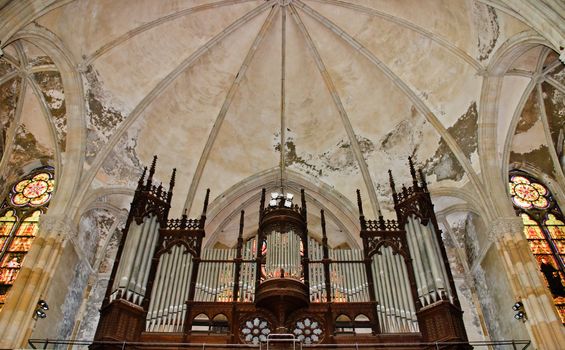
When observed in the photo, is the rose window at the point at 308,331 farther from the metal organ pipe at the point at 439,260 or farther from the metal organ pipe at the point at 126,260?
the metal organ pipe at the point at 126,260

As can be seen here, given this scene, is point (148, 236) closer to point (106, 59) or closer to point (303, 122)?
point (106, 59)

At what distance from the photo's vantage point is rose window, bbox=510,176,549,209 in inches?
582

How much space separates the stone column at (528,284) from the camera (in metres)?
10.5

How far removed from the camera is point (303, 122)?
17.3m

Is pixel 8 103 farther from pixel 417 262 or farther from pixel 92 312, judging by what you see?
pixel 417 262

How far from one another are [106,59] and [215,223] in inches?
243

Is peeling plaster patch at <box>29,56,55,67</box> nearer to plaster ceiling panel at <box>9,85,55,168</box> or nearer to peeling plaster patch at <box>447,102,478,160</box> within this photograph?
plaster ceiling panel at <box>9,85,55,168</box>

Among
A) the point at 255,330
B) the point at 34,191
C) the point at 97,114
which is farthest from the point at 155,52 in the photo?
the point at 255,330

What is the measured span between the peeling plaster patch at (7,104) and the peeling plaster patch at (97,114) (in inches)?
81.7

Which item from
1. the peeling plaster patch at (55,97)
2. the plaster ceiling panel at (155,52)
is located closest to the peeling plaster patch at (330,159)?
the plaster ceiling panel at (155,52)

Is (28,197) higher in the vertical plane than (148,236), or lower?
higher

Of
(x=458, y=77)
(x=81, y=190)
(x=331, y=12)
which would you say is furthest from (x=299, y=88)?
(x=81, y=190)

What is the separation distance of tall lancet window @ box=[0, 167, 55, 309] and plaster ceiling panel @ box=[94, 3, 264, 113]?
3.71m

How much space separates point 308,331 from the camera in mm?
10203
